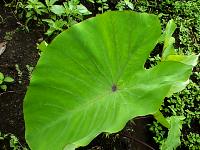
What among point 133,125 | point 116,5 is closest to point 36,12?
point 116,5

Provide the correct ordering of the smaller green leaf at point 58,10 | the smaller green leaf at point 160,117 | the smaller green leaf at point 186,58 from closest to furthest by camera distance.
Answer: the smaller green leaf at point 160,117, the smaller green leaf at point 186,58, the smaller green leaf at point 58,10

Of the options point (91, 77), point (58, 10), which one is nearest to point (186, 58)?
point (91, 77)

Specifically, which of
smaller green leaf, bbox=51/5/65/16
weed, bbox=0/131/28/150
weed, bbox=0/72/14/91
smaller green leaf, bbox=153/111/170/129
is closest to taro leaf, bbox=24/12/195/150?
smaller green leaf, bbox=153/111/170/129

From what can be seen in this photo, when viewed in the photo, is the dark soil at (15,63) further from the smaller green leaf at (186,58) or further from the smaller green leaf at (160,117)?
the smaller green leaf at (186,58)

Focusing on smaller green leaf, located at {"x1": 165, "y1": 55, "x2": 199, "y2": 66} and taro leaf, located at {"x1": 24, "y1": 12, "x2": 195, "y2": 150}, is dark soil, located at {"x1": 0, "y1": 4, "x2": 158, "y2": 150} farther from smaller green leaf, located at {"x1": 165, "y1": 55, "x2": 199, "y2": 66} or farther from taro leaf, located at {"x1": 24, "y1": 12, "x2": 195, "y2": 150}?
taro leaf, located at {"x1": 24, "y1": 12, "x2": 195, "y2": 150}

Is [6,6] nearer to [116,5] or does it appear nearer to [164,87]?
[116,5]

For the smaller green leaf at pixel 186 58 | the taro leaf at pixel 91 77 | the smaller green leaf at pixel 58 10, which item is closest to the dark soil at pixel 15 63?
the smaller green leaf at pixel 58 10
